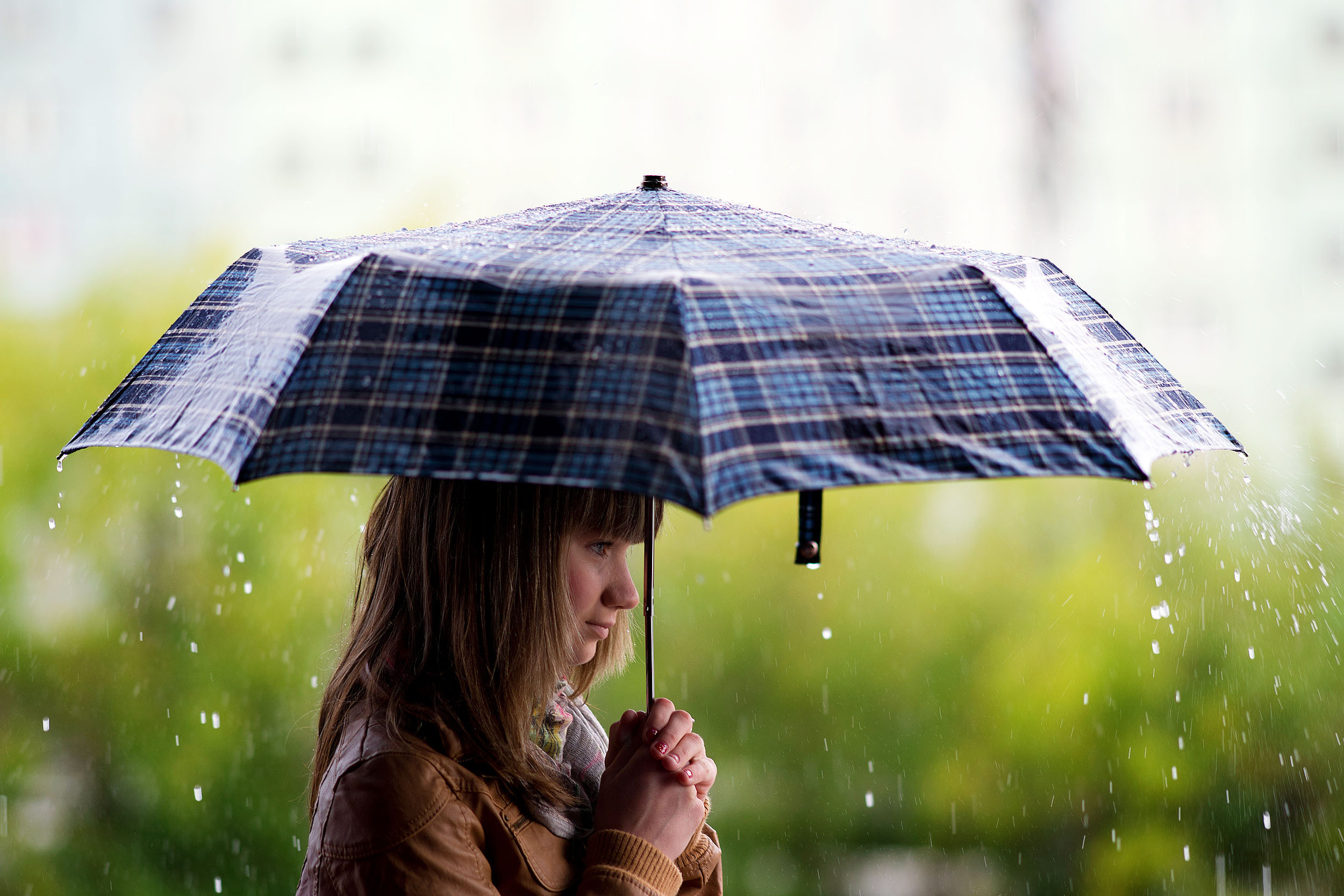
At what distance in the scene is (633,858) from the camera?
1.14 meters

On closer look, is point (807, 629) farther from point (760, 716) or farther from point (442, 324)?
point (442, 324)

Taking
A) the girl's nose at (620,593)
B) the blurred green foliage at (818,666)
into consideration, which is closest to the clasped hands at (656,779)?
the girl's nose at (620,593)

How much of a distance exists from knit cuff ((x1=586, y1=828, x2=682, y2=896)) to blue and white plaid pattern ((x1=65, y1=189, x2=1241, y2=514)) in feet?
1.60

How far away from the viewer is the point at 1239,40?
10.7 ft

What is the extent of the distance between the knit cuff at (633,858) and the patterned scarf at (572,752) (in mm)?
47

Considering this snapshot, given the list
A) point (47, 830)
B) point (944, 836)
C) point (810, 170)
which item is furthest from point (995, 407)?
point (47, 830)

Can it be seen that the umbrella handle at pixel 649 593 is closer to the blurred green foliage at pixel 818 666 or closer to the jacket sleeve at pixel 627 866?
the jacket sleeve at pixel 627 866

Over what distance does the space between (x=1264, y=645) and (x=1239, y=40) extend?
5.31ft

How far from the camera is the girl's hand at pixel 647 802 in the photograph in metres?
1.17

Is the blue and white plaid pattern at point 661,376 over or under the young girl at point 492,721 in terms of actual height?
over

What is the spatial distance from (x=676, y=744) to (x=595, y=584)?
18cm

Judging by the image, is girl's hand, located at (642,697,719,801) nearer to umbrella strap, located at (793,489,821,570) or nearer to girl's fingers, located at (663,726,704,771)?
girl's fingers, located at (663,726,704,771)

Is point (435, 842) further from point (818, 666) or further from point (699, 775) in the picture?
point (818, 666)

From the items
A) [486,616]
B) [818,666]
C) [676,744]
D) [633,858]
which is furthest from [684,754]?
[818,666]
